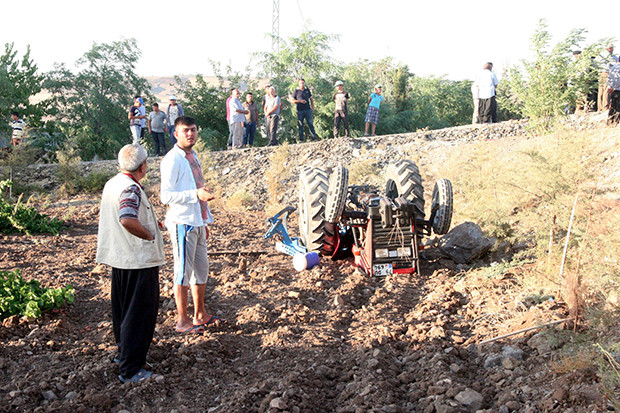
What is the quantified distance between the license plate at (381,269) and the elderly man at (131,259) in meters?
3.33

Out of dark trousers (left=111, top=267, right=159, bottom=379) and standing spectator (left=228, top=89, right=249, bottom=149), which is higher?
standing spectator (left=228, top=89, right=249, bottom=149)

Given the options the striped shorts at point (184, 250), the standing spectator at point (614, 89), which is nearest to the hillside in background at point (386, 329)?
the striped shorts at point (184, 250)

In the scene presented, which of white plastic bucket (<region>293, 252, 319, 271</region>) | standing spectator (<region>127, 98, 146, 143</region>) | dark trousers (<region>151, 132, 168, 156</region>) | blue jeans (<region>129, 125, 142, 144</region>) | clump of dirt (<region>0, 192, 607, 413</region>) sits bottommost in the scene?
clump of dirt (<region>0, 192, 607, 413</region>)

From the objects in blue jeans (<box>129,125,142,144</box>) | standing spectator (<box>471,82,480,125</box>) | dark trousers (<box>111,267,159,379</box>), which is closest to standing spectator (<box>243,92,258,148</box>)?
blue jeans (<box>129,125,142,144</box>)

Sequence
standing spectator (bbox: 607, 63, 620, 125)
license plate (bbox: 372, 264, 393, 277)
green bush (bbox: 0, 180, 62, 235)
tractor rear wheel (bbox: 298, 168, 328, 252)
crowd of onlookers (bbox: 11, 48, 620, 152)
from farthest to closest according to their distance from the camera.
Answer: crowd of onlookers (bbox: 11, 48, 620, 152), standing spectator (bbox: 607, 63, 620, 125), green bush (bbox: 0, 180, 62, 235), tractor rear wheel (bbox: 298, 168, 328, 252), license plate (bbox: 372, 264, 393, 277)

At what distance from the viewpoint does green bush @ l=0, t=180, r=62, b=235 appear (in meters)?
9.22

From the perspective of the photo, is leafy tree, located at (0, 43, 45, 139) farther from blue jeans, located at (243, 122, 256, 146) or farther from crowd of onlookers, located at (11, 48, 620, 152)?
blue jeans, located at (243, 122, 256, 146)

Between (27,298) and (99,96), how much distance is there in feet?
59.5

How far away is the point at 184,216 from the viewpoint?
484 cm

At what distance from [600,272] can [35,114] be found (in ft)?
65.2

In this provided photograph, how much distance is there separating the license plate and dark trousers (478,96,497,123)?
10986 millimetres

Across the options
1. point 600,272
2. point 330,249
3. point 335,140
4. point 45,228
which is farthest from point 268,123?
point 600,272

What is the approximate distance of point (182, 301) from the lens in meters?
4.98

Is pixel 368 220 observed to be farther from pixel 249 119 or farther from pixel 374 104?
pixel 374 104
